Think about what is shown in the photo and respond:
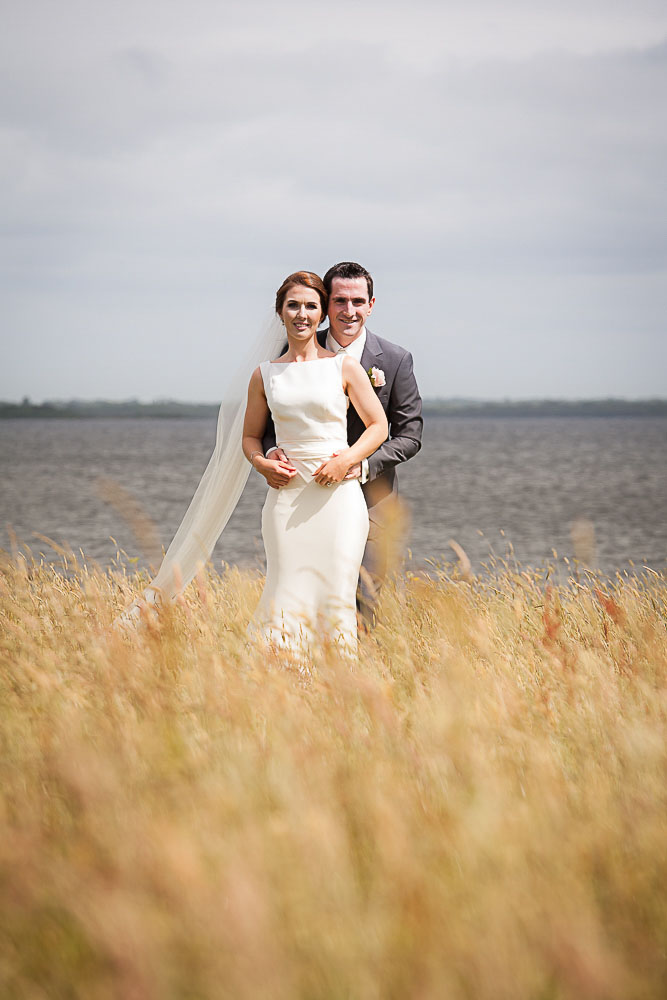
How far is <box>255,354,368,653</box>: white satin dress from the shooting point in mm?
4793

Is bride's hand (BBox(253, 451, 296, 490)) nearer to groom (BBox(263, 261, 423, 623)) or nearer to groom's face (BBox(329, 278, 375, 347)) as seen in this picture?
groom (BBox(263, 261, 423, 623))

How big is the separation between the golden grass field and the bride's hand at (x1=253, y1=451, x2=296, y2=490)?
4.32ft

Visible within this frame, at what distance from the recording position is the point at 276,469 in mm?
4789

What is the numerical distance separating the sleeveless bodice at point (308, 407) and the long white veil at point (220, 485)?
375 mm

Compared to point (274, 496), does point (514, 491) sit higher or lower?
lower

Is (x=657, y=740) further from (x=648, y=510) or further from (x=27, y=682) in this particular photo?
(x=648, y=510)

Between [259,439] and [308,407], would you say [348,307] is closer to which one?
[308,407]

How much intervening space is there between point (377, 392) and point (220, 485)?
1217 millimetres

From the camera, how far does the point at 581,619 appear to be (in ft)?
17.1

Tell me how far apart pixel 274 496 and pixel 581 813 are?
282 centimetres

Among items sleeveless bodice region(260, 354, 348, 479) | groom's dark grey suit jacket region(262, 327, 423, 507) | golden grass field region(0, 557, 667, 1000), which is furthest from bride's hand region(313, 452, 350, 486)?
golden grass field region(0, 557, 667, 1000)

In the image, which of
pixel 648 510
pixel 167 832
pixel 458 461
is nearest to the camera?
pixel 167 832

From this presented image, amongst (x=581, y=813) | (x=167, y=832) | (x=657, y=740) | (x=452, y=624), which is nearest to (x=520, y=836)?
(x=581, y=813)

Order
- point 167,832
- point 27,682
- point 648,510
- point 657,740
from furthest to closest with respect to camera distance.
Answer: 1. point 648,510
2. point 27,682
3. point 657,740
4. point 167,832
